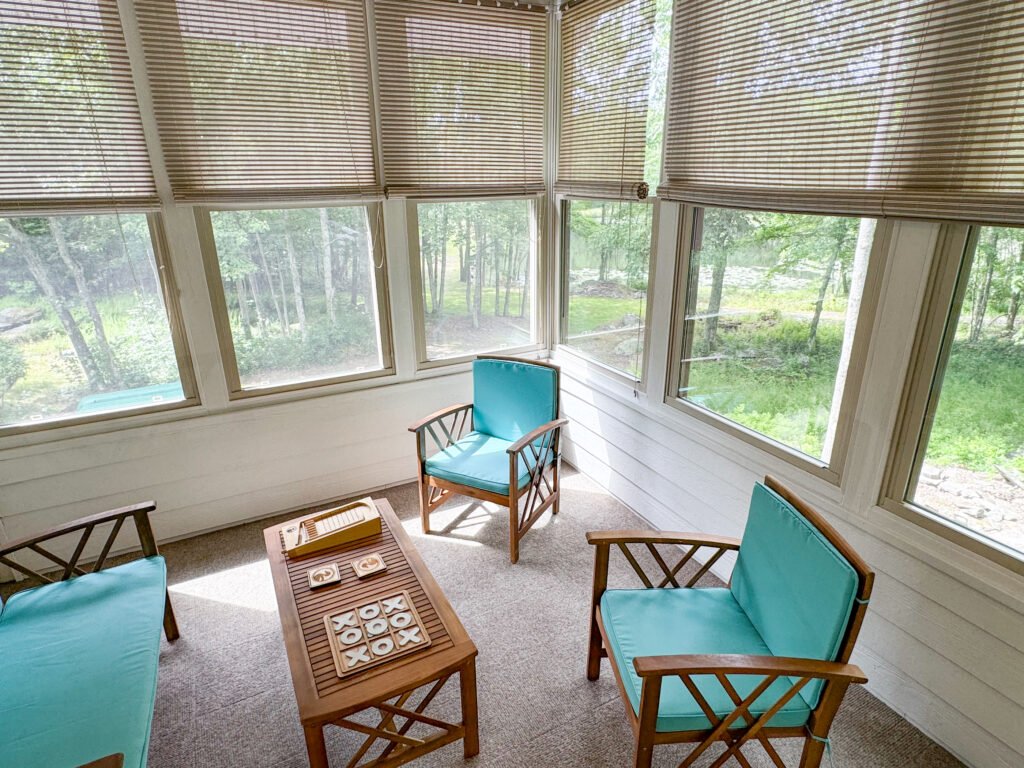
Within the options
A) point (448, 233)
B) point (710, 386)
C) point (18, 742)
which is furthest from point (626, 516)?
point (18, 742)

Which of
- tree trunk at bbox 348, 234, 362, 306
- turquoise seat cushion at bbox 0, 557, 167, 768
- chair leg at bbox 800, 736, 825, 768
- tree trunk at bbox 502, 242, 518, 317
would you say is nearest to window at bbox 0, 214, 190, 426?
tree trunk at bbox 348, 234, 362, 306

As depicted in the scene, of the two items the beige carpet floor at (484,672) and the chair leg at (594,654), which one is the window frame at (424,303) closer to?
the beige carpet floor at (484,672)

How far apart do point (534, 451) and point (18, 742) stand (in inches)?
83.3

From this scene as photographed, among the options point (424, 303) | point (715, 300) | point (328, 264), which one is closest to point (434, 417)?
point (424, 303)

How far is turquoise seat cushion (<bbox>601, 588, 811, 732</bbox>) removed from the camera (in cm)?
156

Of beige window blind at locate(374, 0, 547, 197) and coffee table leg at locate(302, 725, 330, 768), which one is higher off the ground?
beige window blind at locate(374, 0, 547, 197)

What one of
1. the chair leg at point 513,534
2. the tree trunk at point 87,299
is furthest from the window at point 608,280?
the tree trunk at point 87,299

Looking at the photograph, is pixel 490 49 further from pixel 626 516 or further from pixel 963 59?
pixel 626 516

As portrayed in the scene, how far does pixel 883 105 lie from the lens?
5.79 feet

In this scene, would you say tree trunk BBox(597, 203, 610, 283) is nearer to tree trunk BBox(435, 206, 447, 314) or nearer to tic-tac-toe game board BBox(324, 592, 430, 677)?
tree trunk BBox(435, 206, 447, 314)

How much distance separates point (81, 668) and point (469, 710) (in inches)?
47.0

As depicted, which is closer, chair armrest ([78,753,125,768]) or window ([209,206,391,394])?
chair armrest ([78,753,125,768])

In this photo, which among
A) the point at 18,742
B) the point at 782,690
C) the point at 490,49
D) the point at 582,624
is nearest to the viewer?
the point at 18,742

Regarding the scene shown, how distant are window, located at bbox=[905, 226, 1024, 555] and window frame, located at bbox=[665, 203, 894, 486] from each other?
222 millimetres
